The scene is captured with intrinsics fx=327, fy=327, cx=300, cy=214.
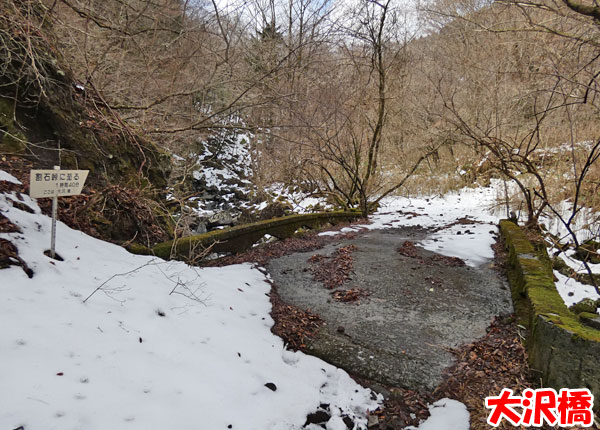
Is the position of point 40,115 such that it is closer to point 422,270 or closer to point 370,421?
point 370,421

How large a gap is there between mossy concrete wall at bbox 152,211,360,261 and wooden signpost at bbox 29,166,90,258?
1120 millimetres

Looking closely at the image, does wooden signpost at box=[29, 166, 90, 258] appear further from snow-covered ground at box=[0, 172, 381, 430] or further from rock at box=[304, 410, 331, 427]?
rock at box=[304, 410, 331, 427]

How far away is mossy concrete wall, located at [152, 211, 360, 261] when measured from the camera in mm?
3984

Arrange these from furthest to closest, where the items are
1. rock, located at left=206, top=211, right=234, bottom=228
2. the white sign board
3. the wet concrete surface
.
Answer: rock, located at left=206, top=211, right=234, bottom=228 → the wet concrete surface → the white sign board

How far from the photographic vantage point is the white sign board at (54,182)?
239 cm

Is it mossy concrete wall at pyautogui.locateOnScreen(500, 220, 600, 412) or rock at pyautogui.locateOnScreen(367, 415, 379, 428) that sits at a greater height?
mossy concrete wall at pyautogui.locateOnScreen(500, 220, 600, 412)

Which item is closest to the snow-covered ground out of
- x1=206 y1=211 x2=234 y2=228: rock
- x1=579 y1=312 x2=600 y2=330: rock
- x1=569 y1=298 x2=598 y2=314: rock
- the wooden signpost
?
the wooden signpost

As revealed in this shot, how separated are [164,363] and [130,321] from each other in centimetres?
45

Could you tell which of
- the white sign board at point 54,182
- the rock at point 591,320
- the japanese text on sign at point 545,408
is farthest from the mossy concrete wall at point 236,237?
the rock at point 591,320

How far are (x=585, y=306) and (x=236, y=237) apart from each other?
4675 mm

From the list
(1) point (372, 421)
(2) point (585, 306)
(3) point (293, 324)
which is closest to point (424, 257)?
(2) point (585, 306)

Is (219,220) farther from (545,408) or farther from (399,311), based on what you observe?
(545,408)

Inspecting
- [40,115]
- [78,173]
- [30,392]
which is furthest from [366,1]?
[30,392]

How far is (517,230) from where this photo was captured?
5297 mm
